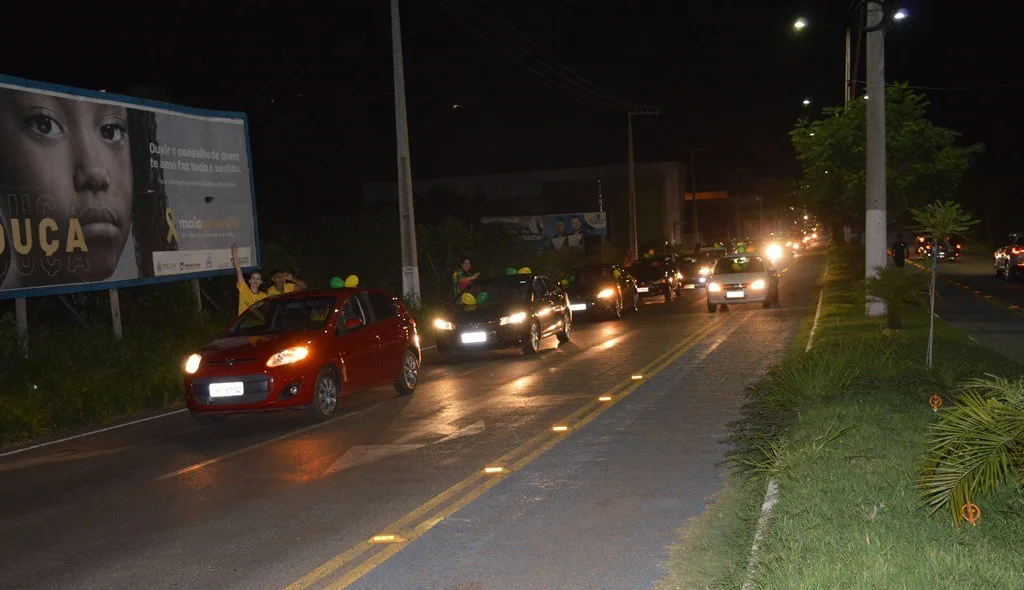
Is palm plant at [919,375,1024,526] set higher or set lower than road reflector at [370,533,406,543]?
higher

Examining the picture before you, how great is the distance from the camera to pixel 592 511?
7629 mm

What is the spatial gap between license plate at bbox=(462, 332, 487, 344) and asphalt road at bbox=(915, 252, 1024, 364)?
791 centimetres

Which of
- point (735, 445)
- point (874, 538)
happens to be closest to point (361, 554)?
point (874, 538)

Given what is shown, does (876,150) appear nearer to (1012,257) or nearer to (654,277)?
(654,277)

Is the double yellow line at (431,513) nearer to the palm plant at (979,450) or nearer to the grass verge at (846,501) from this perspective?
the grass verge at (846,501)

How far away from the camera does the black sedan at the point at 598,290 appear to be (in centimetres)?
2822

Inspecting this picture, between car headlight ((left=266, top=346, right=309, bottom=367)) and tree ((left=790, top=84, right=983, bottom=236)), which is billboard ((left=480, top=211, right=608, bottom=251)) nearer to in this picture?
tree ((left=790, top=84, right=983, bottom=236))

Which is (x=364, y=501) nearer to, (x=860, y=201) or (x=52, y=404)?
(x=52, y=404)

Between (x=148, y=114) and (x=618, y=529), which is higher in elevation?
(x=148, y=114)

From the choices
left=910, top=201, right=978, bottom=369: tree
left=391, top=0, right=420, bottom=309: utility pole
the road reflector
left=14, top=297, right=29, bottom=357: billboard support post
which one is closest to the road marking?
left=14, top=297, right=29, bottom=357: billboard support post

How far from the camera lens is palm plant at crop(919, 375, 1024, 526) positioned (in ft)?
17.5

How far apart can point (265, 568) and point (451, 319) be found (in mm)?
13359

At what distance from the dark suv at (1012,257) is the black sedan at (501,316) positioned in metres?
23.4

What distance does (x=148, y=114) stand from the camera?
1795 cm
